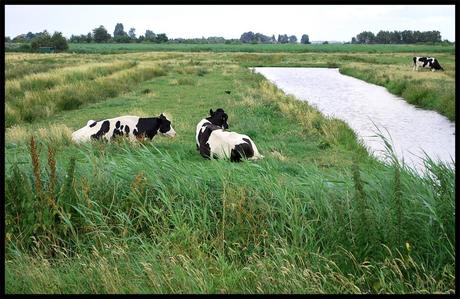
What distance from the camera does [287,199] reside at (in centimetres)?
568

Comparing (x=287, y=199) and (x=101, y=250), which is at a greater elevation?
(x=287, y=199)

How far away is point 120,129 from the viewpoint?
11.6 meters

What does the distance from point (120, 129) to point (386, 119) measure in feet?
37.2

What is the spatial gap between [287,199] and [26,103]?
13.7 metres

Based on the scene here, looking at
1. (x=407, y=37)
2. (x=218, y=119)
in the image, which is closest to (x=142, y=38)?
(x=407, y=37)

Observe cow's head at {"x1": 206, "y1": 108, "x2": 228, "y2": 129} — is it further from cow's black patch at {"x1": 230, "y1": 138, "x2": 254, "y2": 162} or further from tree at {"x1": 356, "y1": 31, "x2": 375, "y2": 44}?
tree at {"x1": 356, "y1": 31, "x2": 375, "y2": 44}

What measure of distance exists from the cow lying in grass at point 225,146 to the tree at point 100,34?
113 m

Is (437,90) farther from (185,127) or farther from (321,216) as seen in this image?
(321,216)

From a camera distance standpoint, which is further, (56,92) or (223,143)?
(56,92)

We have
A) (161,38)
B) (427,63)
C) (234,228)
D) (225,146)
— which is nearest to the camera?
(234,228)

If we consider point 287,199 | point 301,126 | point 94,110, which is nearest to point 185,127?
point 301,126

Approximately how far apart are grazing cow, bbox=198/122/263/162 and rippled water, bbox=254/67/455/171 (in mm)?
2301

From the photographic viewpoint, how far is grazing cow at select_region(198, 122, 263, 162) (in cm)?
980

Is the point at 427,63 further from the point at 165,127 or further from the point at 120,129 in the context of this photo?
the point at 120,129
